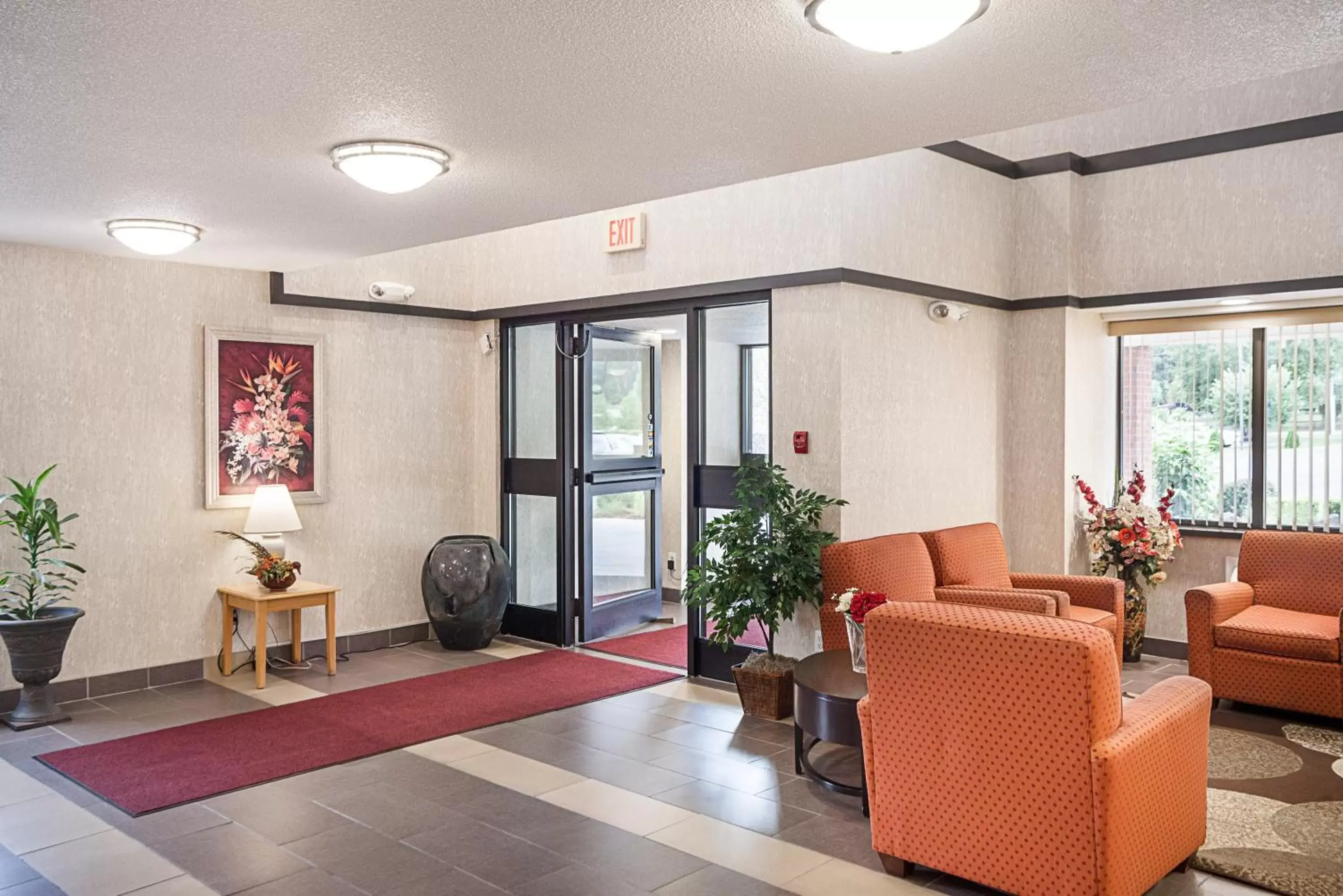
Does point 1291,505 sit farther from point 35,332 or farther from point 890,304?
point 35,332

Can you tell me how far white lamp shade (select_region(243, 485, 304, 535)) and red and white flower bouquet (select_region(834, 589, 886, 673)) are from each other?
11.0 feet

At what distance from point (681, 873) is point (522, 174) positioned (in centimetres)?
251

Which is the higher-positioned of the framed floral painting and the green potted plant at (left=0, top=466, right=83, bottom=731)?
the framed floral painting

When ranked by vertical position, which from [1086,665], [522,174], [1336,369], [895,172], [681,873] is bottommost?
[681,873]

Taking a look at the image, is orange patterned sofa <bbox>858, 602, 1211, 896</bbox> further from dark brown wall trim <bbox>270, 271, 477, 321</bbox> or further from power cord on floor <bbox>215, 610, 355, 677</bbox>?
dark brown wall trim <bbox>270, 271, 477, 321</bbox>

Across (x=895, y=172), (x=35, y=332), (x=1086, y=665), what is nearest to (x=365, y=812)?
(x=1086, y=665)

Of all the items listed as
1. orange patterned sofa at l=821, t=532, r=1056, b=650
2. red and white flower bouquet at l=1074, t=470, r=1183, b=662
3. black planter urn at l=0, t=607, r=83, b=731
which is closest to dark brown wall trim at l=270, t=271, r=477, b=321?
black planter urn at l=0, t=607, r=83, b=731

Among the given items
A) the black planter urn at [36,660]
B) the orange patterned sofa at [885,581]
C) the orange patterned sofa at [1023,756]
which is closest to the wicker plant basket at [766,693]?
the orange patterned sofa at [885,581]

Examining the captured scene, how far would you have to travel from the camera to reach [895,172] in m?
5.55

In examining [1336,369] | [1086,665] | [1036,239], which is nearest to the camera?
[1086,665]

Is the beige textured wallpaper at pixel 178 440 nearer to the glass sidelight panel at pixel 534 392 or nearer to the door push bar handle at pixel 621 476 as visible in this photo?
the glass sidelight panel at pixel 534 392

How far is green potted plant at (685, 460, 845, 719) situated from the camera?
4910mm

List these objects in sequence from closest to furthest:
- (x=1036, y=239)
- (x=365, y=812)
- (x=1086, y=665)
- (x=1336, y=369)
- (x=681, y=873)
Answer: (x=1086, y=665) → (x=681, y=873) → (x=365, y=812) → (x=1336, y=369) → (x=1036, y=239)

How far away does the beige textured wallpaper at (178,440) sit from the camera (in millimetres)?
5301
